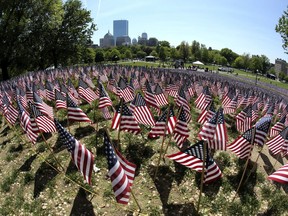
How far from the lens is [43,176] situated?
500 inches

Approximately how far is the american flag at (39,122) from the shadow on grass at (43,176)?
70.2 inches

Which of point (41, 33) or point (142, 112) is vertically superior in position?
point (41, 33)

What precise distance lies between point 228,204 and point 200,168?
8.17ft

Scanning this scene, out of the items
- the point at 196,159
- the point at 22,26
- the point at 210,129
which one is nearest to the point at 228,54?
the point at 22,26

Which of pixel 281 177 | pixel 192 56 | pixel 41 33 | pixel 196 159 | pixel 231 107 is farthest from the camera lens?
pixel 192 56

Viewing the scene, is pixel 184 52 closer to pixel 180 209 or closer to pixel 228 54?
→ pixel 228 54

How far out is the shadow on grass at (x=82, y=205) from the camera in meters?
10.5

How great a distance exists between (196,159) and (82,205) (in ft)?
16.5

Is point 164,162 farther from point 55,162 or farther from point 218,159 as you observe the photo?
point 55,162

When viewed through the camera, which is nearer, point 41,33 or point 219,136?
point 219,136

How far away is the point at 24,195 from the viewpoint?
11.6 meters

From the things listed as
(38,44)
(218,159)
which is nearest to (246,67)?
(38,44)

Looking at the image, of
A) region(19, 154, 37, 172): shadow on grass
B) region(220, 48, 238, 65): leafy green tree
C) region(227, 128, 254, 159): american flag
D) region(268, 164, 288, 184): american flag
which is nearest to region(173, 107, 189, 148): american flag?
region(227, 128, 254, 159): american flag

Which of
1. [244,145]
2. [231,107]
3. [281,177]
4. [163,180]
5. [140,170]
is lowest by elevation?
[163,180]
